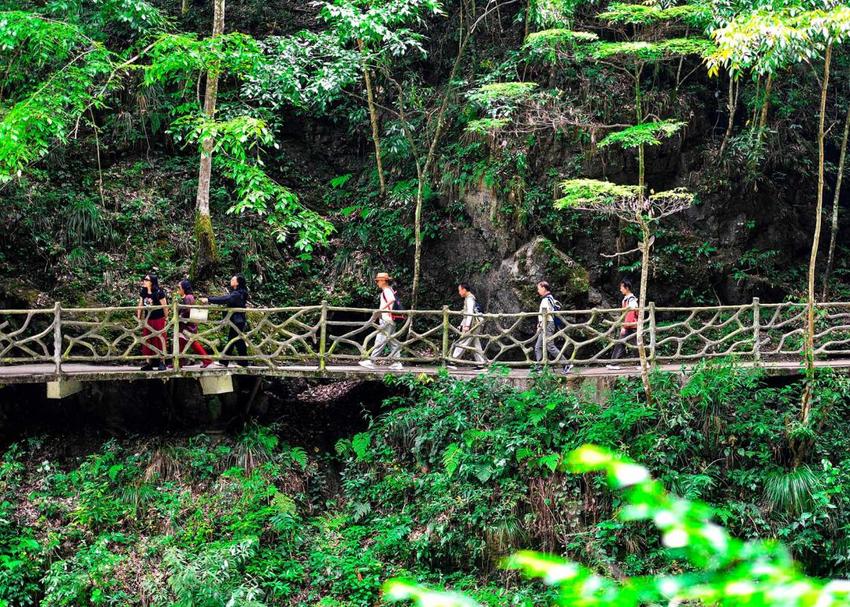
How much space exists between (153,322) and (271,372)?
211cm

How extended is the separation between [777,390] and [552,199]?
6564 mm

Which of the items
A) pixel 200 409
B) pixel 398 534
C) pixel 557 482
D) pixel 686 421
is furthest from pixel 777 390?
pixel 200 409

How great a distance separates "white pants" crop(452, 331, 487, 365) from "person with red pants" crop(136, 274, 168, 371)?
4879 millimetres

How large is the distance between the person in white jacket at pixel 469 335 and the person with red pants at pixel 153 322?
481cm

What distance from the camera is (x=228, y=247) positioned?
18719 mm

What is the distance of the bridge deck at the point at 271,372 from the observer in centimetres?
1339

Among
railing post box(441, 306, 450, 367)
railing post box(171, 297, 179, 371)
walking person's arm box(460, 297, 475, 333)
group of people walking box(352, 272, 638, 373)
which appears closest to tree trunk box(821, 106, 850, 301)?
group of people walking box(352, 272, 638, 373)

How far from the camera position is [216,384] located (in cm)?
1398

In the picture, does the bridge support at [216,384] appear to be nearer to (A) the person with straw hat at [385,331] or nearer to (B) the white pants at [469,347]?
(A) the person with straw hat at [385,331]

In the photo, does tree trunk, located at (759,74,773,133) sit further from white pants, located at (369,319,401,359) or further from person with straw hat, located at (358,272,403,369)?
white pants, located at (369,319,401,359)

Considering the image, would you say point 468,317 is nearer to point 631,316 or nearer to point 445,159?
point 631,316

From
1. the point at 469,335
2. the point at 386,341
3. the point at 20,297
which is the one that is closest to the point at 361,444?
the point at 386,341

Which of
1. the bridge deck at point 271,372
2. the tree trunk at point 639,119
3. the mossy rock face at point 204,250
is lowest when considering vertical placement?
the bridge deck at point 271,372

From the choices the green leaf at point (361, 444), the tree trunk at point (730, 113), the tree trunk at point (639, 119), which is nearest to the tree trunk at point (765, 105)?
the tree trunk at point (730, 113)
